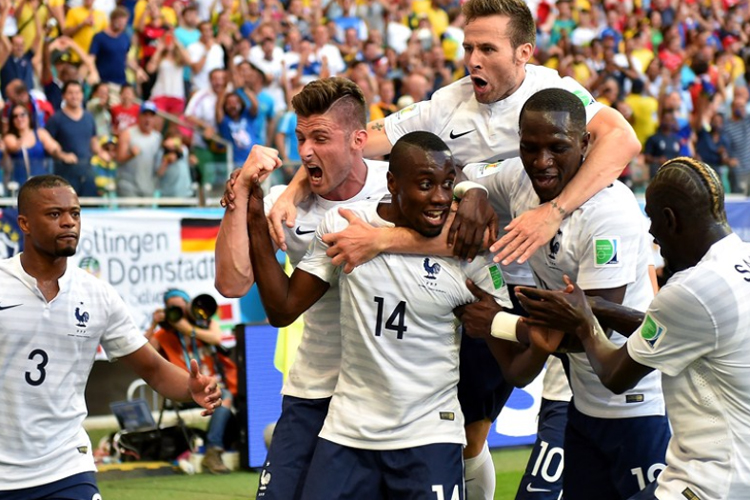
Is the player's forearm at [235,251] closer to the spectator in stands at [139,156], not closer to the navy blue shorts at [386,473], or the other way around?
the navy blue shorts at [386,473]

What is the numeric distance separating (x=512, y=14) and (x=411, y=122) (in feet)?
2.51

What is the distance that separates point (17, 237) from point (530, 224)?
6.70 metres

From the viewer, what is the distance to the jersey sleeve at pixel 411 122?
5.82m

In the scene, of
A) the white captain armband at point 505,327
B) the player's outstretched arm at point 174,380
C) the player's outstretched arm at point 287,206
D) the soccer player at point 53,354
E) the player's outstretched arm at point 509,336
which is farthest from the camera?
the soccer player at point 53,354

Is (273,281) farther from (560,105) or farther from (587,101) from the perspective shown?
(587,101)

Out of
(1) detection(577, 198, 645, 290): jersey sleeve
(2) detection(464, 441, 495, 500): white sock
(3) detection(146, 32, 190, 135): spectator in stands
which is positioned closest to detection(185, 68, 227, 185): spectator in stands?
(3) detection(146, 32, 190, 135): spectator in stands

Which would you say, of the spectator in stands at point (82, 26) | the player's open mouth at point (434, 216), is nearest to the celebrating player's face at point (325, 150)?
the player's open mouth at point (434, 216)

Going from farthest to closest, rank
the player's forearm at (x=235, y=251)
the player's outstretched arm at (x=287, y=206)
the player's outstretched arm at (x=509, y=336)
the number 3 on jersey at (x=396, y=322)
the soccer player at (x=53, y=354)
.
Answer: the soccer player at (x=53, y=354) < the player's outstretched arm at (x=287, y=206) < the player's forearm at (x=235, y=251) < the number 3 on jersey at (x=396, y=322) < the player's outstretched arm at (x=509, y=336)

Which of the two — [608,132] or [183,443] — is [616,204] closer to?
[608,132]

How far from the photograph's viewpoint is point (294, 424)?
5.29 m

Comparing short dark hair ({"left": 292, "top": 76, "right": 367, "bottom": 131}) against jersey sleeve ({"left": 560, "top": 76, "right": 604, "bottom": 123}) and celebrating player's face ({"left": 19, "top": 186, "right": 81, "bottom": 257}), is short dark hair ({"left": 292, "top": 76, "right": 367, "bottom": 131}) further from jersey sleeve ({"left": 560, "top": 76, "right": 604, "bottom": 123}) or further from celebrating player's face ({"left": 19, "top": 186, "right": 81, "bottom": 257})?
celebrating player's face ({"left": 19, "top": 186, "right": 81, "bottom": 257})

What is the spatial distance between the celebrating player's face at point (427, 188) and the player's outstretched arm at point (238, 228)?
1.95 feet

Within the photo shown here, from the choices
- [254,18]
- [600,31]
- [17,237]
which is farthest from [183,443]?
[600,31]

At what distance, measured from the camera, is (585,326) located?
14.5ft
